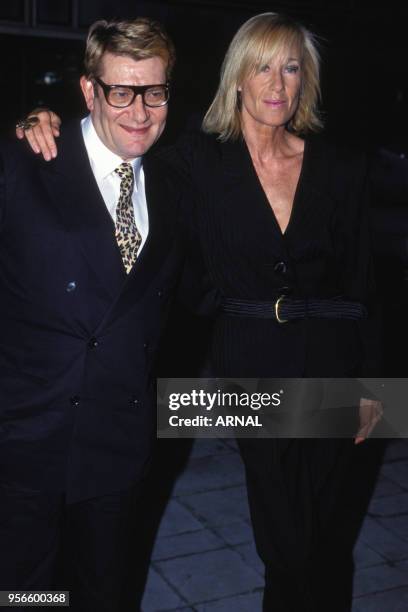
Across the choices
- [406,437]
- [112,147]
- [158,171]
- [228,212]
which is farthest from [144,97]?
[406,437]

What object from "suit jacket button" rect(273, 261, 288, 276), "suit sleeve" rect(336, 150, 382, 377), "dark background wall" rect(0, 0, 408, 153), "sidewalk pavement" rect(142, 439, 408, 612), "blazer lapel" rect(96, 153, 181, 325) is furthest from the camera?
"dark background wall" rect(0, 0, 408, 153)

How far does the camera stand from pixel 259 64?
3652 mm

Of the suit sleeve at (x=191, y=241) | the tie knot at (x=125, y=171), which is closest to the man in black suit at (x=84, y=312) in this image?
the tie knot at (x=125, y=171)

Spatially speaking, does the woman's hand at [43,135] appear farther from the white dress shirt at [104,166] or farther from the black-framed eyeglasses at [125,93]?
the black-framed eyeglasses at [125,93]

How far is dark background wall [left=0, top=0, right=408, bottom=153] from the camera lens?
1281 cm

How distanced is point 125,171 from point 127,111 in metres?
0.21

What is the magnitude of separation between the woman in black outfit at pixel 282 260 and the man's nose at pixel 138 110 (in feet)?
2.11

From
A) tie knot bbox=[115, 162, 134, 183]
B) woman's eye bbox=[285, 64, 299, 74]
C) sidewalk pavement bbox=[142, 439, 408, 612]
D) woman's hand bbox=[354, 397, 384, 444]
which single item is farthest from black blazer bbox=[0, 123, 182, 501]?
sidewalk pavement bbox=[142, 439, 408, 612]

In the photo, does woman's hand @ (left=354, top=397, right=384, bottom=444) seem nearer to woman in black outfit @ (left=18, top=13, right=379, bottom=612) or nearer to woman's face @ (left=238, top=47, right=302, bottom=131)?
woman in black outfit @ (left=18, top=13, right=379, bottom=612)

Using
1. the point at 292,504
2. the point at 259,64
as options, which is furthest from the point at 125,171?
the point at 292,504

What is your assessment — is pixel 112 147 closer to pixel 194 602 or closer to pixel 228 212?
pixel 228 212

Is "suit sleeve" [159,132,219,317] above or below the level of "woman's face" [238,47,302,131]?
below

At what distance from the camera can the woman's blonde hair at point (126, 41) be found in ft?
10.0

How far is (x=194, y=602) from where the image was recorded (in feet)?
14.4
